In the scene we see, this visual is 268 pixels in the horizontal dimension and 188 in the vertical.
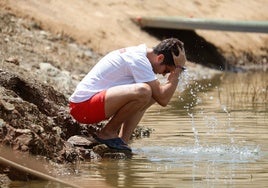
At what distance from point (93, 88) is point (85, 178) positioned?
1608mm

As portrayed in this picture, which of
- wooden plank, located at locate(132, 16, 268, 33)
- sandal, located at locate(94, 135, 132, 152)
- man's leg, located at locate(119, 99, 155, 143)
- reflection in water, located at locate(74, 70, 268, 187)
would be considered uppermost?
wooden plank, located at locate(132, 16, 268, 33)

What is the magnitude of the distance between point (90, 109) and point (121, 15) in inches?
576

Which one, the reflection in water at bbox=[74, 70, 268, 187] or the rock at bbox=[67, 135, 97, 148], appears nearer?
the reflection in water at bbox=[74, 70, 268, 187]

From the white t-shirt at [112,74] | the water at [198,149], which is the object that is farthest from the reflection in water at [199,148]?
the white t-shirt at [112,74]

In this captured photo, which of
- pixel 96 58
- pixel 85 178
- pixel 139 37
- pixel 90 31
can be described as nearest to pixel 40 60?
pixel 96 58

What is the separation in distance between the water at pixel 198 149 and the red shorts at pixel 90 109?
18.7 inches

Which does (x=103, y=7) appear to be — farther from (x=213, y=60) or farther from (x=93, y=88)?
(x=93, y=88)

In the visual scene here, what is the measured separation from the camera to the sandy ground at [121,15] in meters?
21.2

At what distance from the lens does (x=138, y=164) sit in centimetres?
893

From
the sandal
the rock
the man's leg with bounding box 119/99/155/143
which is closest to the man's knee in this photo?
the man's leg with bounding box 119/99/155/143

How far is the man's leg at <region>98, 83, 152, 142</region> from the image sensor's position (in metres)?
9.23

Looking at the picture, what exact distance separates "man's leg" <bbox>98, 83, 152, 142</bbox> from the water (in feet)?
1.24

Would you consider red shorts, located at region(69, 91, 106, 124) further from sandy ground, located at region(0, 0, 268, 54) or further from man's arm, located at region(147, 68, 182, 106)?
sandy ground, located at region(0, 0, 268, 54)

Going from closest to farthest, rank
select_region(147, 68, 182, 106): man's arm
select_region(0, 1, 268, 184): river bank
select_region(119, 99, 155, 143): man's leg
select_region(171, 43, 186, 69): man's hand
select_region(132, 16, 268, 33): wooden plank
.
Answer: select_region(0, 1, 268, 184): river bank, select_region(147, 68, 182, 106): man's arm, select_region(171, 43, 186, 69): man's hand, select_region(119, 99, 155, 143): man's leg, select_region(132, 16, 268, 33): wooden plank
